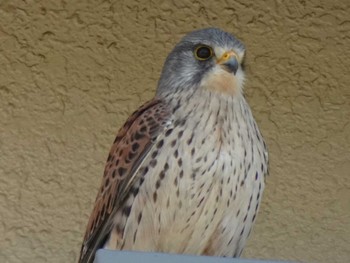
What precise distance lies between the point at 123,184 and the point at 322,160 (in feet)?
3.96

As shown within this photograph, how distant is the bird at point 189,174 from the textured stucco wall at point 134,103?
74cm

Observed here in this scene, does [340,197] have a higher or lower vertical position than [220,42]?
lower

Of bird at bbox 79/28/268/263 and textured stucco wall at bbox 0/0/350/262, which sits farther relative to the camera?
textured stucco wall at bbox 0/0/350/262

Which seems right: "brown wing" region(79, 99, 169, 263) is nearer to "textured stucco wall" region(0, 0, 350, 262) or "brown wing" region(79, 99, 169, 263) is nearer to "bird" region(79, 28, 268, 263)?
"bird" region(79, 28, 268, 263)

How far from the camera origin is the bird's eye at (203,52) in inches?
185

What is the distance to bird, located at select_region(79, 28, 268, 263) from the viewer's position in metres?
4.45

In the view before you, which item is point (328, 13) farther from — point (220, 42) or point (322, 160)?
point (220, 42)

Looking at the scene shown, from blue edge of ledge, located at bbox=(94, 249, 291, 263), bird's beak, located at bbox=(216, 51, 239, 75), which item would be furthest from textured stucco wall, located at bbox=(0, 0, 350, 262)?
blue edge of ledge, located at bbox=(94, 249, 291, 263)

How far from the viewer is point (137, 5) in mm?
5551

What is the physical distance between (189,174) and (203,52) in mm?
456

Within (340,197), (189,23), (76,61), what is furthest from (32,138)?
(340,197)

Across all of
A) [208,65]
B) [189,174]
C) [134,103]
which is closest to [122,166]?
[189,174]

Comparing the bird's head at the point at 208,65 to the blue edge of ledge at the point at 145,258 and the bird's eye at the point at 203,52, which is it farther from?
the blue edge of ledge at the point at 145,258

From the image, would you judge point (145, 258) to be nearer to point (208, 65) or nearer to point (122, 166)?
point (122, 166)
